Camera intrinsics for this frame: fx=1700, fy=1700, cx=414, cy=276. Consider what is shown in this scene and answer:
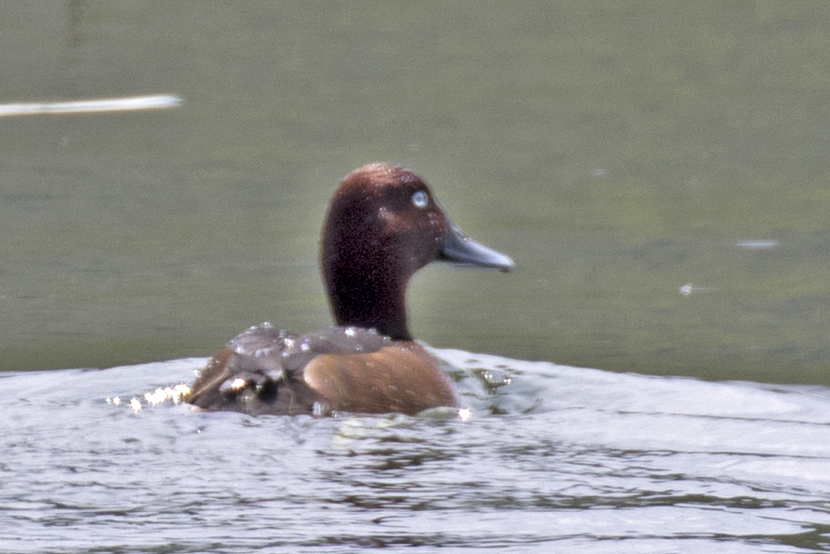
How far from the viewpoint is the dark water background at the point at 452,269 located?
5.39 meters

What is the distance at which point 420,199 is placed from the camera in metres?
7.34

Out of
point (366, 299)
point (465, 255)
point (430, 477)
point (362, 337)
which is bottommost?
point (430, 477)

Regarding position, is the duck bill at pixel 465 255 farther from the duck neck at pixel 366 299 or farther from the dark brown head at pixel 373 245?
the duck neck at pixel 366 299

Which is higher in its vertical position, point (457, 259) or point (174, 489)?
point (457, 259)

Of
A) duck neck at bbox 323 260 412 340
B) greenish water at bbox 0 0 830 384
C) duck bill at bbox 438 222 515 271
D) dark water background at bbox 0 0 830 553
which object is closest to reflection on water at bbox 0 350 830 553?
dark water background at bbox 0 0 830 553

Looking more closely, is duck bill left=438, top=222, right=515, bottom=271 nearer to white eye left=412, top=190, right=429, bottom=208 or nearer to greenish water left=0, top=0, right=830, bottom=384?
white eye left=412, top=190, right=429, bottom=208

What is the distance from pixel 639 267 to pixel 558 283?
0.65m

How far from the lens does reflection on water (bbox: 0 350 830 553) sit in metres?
5.06

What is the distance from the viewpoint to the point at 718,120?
14641 millimetres

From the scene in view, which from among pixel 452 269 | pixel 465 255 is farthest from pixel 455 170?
pixel 465 255

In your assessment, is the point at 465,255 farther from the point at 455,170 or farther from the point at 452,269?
the point at 455,170

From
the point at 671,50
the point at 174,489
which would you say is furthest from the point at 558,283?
the point at 671,50

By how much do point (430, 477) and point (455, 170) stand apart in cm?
751

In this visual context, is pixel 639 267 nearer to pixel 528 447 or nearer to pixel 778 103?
pixel 528 447
